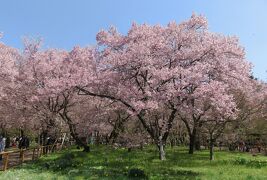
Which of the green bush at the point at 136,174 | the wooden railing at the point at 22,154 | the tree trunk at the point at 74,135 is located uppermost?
the tree trunk at the point at 74,135

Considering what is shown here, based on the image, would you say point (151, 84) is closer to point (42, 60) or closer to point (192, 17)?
point (192, 17)

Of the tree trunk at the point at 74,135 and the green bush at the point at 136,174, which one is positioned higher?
the tree trunk at the point at 74,135

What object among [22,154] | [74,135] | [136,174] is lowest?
[136,174]

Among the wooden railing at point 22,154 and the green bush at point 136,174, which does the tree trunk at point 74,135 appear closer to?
the wooden railing at point 22,154

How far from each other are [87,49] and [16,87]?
1080cm

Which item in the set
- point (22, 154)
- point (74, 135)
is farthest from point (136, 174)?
point (74, 135)

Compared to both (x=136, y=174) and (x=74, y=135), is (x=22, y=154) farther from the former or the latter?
(x=136, y=174)

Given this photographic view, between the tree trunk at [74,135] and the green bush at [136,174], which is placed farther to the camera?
the tree trunk at [74,135]

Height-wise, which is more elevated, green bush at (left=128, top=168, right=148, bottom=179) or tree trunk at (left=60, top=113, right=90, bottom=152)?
tree trunk at (left=60, top=113, right=90, bottom=152)

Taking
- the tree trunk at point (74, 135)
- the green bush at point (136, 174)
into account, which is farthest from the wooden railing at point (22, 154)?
the green bush at point (136, 174)

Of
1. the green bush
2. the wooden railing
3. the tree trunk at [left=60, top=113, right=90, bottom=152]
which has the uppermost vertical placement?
the tree trunk at [left=60, top=113, right=90, bottom=152]

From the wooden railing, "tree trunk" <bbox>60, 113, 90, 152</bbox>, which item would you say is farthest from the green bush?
"tree trunk" <bbox>60, 113, 90, 152</bbox>

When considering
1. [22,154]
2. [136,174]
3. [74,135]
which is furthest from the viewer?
[74,135]

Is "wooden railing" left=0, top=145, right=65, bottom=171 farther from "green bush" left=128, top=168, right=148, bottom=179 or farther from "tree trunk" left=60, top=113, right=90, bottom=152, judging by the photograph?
"green bush" left=128, top=168, right=148, bottom=179
